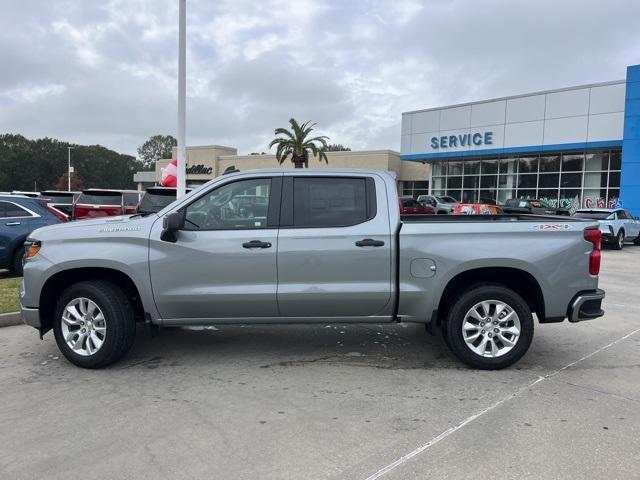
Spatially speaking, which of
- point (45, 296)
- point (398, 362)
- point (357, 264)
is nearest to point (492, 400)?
point (398, 362)

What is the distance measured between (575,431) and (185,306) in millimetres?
3377

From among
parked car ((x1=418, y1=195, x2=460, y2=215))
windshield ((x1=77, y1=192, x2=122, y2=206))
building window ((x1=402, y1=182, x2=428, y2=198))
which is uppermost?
building window ((x1=402, y1=182, x2=428, y2=198))

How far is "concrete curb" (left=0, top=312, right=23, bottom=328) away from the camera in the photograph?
688 cm

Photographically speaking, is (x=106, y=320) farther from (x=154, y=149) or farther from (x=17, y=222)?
(x=154, y=149)

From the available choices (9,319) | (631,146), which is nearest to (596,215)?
(631,146)

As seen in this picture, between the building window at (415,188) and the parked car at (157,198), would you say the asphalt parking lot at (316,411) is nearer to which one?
the parked car at (157,198)

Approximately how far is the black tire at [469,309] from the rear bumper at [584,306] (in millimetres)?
387

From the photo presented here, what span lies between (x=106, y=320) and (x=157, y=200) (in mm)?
8961

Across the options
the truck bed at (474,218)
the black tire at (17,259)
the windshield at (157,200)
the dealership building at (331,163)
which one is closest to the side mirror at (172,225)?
the truck bed at (474,218)

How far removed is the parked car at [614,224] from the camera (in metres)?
19.6

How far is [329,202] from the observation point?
5227 millimetres

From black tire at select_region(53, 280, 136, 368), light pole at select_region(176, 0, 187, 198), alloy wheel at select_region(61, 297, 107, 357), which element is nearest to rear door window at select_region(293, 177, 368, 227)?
black tire at select_region(53, 280, 136, 368)

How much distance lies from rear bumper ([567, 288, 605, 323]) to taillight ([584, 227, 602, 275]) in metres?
0.22

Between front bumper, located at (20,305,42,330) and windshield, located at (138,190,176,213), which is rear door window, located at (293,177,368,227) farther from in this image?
windshield, located at (138,190,176,213)
